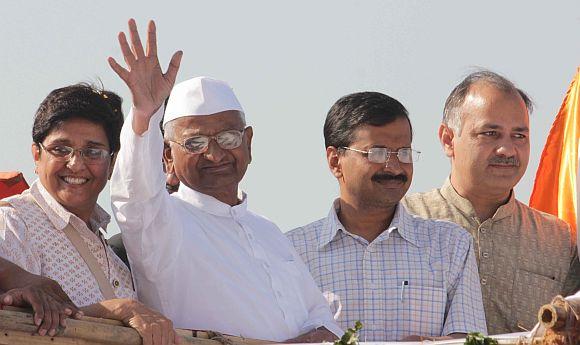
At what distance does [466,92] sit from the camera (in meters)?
8.90

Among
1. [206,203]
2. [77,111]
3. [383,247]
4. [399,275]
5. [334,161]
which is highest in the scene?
[77,111]

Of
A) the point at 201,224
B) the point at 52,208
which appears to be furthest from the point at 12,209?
the point at 201,224

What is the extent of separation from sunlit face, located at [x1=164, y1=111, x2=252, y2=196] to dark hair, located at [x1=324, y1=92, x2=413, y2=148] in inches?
38.7

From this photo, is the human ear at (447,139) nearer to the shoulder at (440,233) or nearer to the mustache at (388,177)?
the shoulder at (440,233)

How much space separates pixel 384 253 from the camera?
8031 millimetres

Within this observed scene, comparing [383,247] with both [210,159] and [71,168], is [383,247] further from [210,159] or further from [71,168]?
[71,168]

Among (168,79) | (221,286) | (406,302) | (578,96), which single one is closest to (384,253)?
(406,302)

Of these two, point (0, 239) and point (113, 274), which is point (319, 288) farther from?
point (0, 239)

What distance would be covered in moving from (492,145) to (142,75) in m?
2.81

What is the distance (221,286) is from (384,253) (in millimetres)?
1418

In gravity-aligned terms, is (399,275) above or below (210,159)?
below

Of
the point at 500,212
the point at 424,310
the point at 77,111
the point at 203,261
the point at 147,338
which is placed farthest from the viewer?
the point at 500,212

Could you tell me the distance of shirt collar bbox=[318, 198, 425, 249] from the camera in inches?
317

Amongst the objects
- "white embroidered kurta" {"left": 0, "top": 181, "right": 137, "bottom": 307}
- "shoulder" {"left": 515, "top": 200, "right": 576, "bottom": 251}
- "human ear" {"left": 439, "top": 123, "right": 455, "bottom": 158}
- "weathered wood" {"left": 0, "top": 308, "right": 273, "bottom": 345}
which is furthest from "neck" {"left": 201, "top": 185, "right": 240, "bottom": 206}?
"shoulder" {"left": 515, "top": 200, "right": 576, "bottom": 251}
